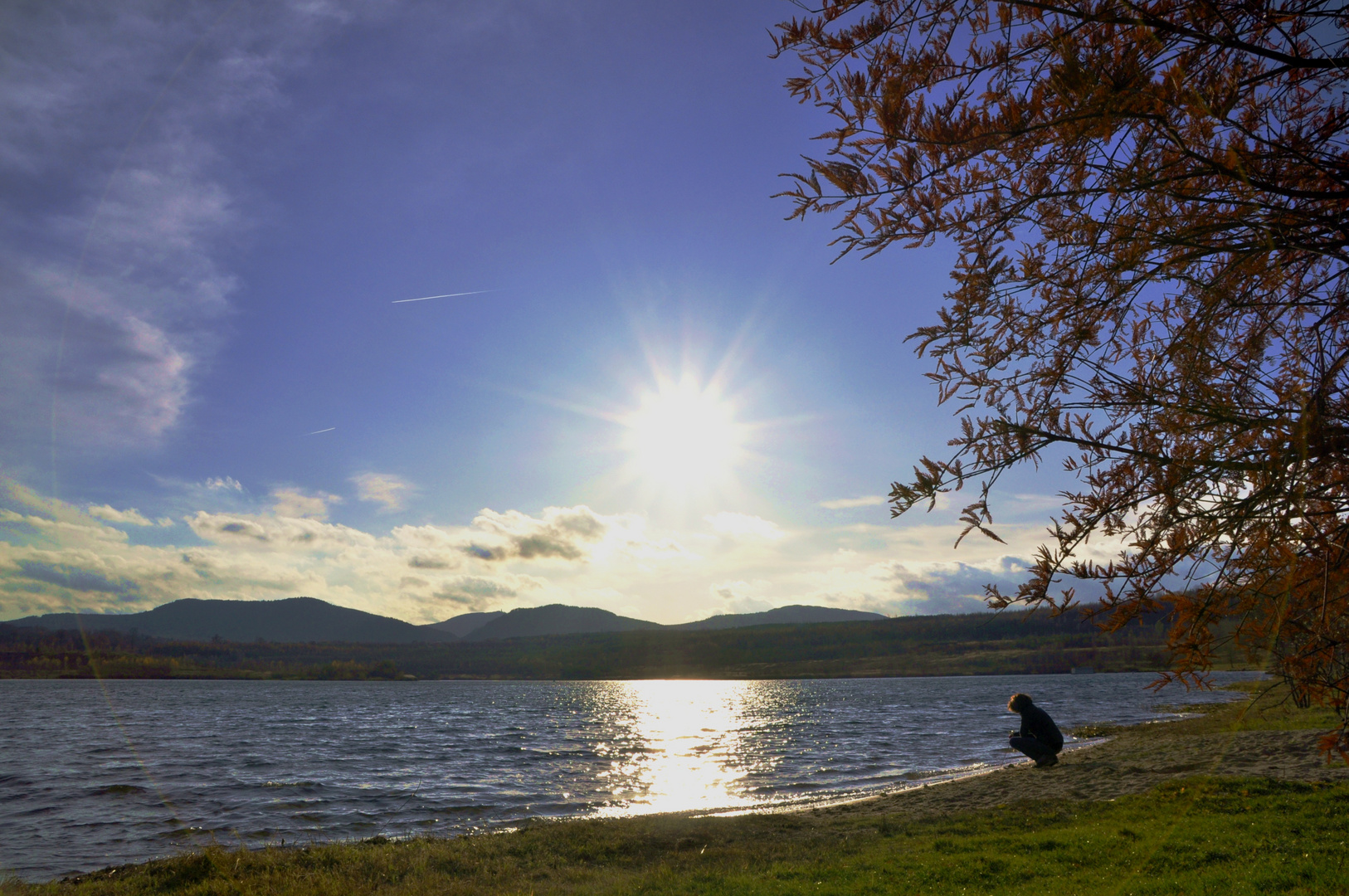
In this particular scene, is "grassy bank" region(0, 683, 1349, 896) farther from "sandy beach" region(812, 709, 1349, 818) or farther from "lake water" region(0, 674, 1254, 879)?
"lake water" region(0, 674, 1254, 879)

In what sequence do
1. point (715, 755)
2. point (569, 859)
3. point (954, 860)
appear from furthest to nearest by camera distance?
1. point (715, 755)
2. point (569, 859)
3. point (954, 860)

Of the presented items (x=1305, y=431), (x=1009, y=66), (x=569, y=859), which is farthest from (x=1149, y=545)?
(x=569, y=859)

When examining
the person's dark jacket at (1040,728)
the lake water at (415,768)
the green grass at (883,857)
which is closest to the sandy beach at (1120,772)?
the person's dark jacket at (1040,728)

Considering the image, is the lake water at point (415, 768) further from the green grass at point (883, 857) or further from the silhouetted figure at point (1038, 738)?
the silhouetted figure at point (1038, 738)

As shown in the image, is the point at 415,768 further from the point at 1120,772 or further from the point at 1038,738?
the point at 1120,772

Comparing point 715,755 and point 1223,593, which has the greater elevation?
point 1223,593

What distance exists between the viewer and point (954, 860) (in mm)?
10969

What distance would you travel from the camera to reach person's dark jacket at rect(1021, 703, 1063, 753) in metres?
19.1

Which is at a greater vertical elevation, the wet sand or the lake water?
the wet sand

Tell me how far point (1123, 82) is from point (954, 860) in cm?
1104

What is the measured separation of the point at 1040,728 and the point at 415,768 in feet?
82.6

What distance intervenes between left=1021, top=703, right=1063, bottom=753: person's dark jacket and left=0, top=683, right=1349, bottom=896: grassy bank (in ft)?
5.59

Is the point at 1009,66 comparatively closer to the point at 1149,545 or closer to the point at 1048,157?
the point at 1048,157

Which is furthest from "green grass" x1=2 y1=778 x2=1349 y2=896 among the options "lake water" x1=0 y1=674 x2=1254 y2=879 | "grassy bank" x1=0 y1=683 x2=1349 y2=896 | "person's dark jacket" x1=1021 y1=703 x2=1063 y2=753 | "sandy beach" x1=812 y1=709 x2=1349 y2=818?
"person's dark jacket" x1=1021 y1=703 x2=1063 y2=753
